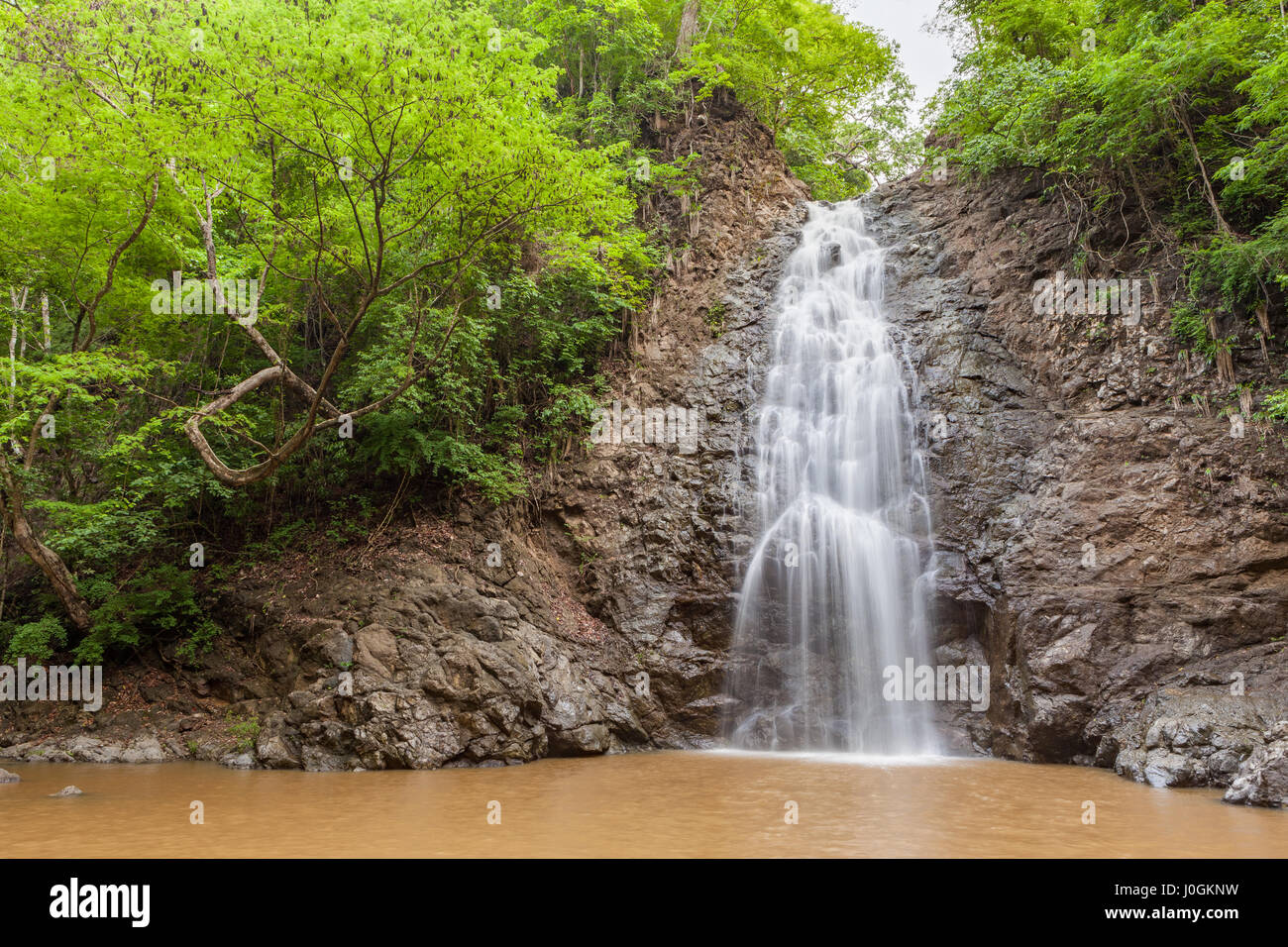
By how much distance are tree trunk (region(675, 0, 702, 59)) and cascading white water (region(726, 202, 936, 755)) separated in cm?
1093

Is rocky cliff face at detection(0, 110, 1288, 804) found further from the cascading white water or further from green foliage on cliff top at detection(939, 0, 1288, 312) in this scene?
green foliage on cliff top at detection(939, 0, 1288, 312)

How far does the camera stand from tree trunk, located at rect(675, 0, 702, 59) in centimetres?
2108

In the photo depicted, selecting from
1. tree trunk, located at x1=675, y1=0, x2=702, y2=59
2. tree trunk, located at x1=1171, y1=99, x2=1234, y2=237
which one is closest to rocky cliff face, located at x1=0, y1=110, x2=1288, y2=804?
tree trunk, located at x1=1171, y1=99, x2=1234, y2=237

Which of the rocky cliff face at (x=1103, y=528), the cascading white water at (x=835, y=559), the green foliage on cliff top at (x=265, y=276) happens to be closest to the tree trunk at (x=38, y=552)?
the green foliage on cliff top at (x=265, y=276)

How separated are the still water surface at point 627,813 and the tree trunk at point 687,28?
19512mm

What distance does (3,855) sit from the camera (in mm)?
4988

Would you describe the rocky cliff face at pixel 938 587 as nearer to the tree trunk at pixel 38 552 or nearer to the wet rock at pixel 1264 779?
the wet rock at pixel 1264 779

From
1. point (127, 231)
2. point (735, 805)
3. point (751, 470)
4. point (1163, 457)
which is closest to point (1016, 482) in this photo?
point (1163, 457)

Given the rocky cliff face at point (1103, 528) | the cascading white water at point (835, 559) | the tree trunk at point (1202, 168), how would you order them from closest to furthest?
the rocky cliff face at point (1103, 528) < the cascading white water at point (835, 559) < the tree trunk at point (1202, 168)

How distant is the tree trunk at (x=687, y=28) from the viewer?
2108cm

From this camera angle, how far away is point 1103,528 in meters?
10.7

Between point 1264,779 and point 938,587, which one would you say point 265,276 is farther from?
point 1264,779

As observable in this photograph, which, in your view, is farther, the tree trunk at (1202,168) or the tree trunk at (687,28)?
the tree trunk at (687,28)

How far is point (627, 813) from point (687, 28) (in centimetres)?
2166
